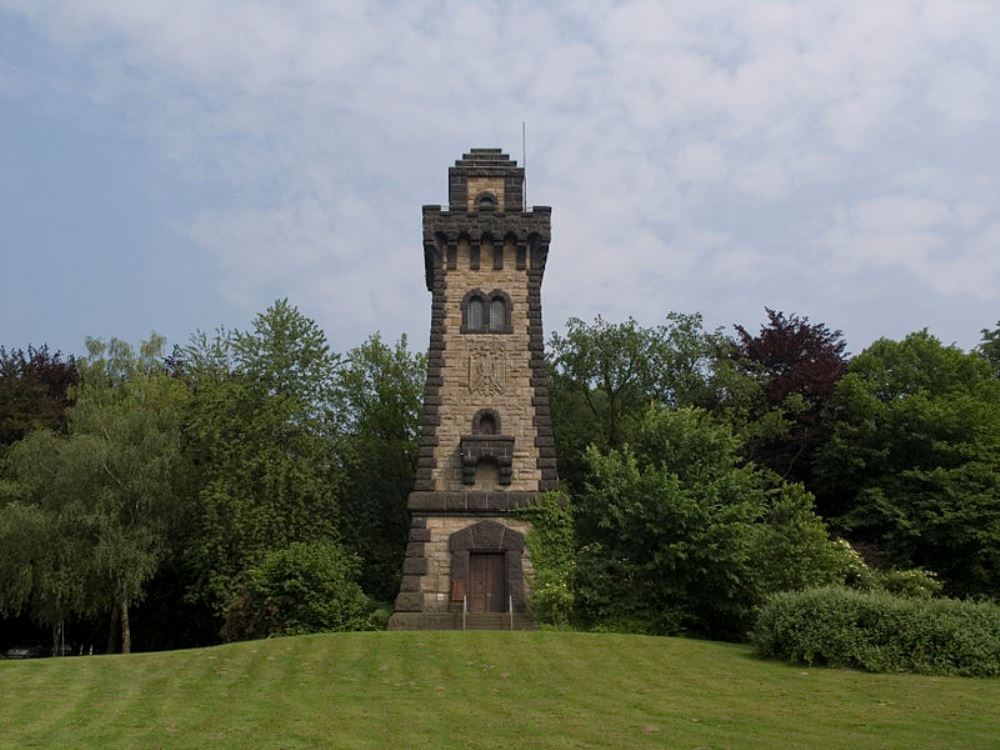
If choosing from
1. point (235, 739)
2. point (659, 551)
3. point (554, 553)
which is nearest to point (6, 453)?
point (554, 553)

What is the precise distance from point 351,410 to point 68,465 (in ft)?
39.9

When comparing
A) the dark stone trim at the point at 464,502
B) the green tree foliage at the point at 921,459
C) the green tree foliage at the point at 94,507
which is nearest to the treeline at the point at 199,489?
the green tree foliage at the point at 94,507

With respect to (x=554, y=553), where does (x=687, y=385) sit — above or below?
above

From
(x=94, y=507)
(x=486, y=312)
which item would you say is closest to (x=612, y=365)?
(x=486, y=312)

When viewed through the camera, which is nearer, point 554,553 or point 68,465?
point 554,553

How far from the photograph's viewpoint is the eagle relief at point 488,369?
26672 mm

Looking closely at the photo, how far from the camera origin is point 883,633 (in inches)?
671

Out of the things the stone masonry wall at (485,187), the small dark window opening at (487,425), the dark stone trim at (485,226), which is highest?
the stone masonry wall at (485,187)

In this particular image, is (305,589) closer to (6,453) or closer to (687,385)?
(6,453)

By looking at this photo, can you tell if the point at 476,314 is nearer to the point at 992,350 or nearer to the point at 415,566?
the point at 415,566

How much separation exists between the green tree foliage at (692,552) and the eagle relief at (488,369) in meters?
4.28

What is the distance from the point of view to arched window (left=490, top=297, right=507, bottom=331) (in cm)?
2761

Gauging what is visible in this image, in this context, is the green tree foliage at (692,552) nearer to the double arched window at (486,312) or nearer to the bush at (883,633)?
the bush at (883,633)

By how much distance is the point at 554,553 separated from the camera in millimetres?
24562
